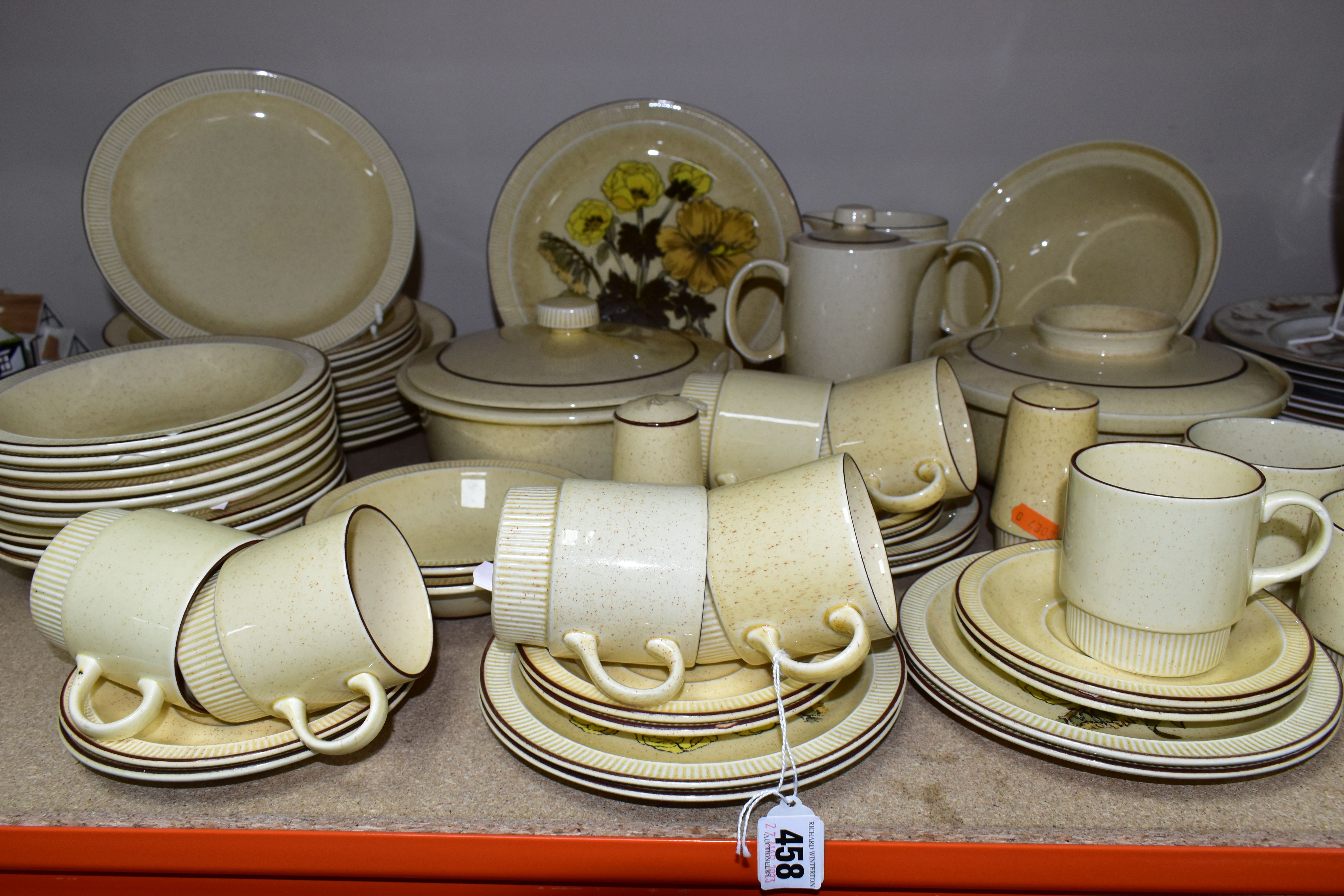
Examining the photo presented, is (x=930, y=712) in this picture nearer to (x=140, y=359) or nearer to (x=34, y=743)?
(x=34, y=743)

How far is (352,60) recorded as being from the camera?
1.38 metres

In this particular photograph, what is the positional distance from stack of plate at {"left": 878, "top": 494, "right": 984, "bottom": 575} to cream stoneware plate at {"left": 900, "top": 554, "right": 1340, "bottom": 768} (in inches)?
5.1

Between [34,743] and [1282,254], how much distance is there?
1.69 m

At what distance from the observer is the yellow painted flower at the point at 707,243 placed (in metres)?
1.28

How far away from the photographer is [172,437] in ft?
2.70

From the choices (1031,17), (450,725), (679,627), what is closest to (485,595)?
(450,725)

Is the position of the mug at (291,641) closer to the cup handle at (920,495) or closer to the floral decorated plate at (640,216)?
the cup handle at (920,495)

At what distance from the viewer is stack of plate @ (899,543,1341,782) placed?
627mm

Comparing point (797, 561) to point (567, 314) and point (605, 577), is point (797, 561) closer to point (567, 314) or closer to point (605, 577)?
point (605, 577)

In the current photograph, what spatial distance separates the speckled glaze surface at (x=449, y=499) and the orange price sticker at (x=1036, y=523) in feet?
1.50

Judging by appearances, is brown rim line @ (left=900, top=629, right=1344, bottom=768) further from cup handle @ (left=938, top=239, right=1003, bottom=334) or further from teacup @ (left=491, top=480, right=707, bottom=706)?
cup handle @ (left=938, top=239, right=1003, bottom=334)

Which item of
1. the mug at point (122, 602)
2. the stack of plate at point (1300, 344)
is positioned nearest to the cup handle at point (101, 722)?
the mug at point (122, 602)

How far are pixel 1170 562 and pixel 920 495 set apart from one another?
0.23 m

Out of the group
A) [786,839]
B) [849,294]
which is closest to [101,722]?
[786,839]
